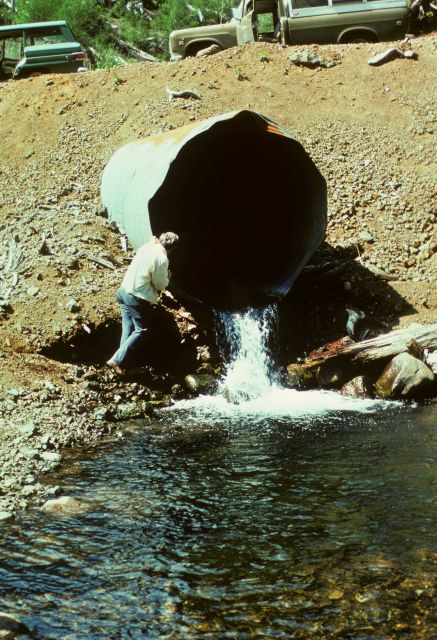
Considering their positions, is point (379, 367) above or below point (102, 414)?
below

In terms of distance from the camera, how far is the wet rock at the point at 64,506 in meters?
6.00

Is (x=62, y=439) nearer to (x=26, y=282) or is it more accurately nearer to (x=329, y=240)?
(x=26, y=282)

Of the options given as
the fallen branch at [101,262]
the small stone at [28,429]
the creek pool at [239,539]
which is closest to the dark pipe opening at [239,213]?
the fallen branch at [101,262]

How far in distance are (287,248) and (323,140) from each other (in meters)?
4.35

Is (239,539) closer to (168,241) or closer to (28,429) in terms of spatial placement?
(28,429)

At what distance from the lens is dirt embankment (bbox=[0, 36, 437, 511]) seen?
A: 29.4 ft

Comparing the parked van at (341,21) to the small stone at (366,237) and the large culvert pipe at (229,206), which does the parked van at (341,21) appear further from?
the small stone at (366,237)

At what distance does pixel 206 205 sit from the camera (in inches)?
478

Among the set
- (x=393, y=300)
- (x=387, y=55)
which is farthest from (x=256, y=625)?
(x=387, y=55)

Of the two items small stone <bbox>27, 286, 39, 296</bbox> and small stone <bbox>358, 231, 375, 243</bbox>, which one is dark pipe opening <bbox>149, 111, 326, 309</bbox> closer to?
small stone <bbox>358, 231, 375, 243</bbox>

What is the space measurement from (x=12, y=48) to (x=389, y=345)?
50.0 ft

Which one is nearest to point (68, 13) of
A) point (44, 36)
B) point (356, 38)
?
point (44, 36)

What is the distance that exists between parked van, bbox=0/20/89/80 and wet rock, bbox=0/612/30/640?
1687cm

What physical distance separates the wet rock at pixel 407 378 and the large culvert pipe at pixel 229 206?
6.43 ft
